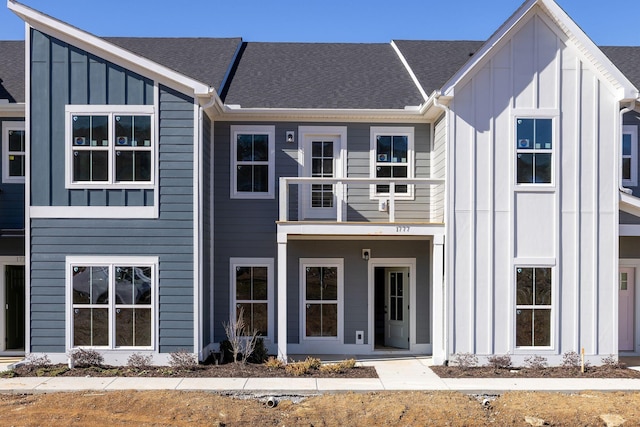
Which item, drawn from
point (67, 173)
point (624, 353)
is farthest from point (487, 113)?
point (67, 173)

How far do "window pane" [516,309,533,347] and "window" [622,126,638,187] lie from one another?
4.32 m

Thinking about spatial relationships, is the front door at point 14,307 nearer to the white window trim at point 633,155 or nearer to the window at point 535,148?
the window at point 535,148

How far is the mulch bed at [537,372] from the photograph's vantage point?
10883mm

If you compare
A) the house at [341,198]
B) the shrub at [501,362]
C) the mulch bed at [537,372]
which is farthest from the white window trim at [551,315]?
the mulch bed at [537,372]

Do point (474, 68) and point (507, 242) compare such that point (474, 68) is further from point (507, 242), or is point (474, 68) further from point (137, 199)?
point (137, 199)

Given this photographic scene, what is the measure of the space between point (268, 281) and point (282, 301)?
4.67 ft

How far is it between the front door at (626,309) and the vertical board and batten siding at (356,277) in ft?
15.3

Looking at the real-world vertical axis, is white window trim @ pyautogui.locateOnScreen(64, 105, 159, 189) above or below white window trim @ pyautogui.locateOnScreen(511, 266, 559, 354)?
above

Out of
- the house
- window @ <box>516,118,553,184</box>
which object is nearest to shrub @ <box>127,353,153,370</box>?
the house

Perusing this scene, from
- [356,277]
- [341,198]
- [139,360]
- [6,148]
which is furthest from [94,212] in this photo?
[356,277]

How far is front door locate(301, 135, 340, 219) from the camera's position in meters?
13.1

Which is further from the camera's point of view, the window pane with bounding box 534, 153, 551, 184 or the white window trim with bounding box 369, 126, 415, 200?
the white window trim with bounding box 369, 126, 415, 200

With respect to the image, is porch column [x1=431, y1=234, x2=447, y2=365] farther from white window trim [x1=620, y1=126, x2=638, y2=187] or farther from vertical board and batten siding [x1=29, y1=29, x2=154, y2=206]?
vertical board and batten siding [x1=29, y1=29, x2=154, y2=206]

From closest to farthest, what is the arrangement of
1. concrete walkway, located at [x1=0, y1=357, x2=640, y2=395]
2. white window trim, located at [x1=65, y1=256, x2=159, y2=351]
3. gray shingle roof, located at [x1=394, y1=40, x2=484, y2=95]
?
concrete walkway, located at [x1=0, y1=357, x2=640, y2=395]
white window trim, located at [x1=65, y1=256, x2=159, y2=351]
gray shingle roof, located at [x1=394, y1=40, x2=484, y2=95]
